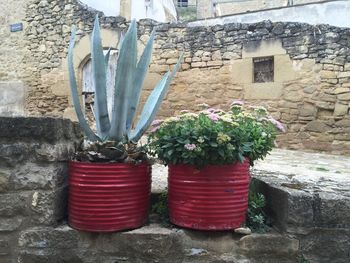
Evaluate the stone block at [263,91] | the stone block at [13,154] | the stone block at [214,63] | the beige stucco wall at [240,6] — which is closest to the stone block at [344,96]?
the stone block at [263,91]

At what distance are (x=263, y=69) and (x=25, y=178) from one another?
534 centimetres

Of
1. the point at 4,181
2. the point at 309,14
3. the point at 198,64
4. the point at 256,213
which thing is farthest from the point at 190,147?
the point at 309,14

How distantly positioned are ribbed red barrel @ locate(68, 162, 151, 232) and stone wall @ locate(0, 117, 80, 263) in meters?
0.13

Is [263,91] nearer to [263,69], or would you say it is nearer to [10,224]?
[263,69]

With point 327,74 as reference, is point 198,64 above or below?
above

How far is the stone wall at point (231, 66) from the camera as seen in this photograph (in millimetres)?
5816

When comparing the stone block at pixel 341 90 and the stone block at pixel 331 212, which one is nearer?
the stone block at pixel 331 212

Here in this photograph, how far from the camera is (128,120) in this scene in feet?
6.69

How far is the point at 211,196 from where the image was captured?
1741 mm

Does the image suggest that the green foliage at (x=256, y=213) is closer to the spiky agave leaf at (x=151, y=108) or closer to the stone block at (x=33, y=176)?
the spiky agave leaf at (x=151, y=108)

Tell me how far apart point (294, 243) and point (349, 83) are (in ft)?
15.4

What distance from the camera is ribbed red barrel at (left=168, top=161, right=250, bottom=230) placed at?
5.73ft

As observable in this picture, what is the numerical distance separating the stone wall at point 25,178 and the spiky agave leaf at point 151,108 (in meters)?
0.46

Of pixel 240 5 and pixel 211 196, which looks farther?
pixel 240 5
